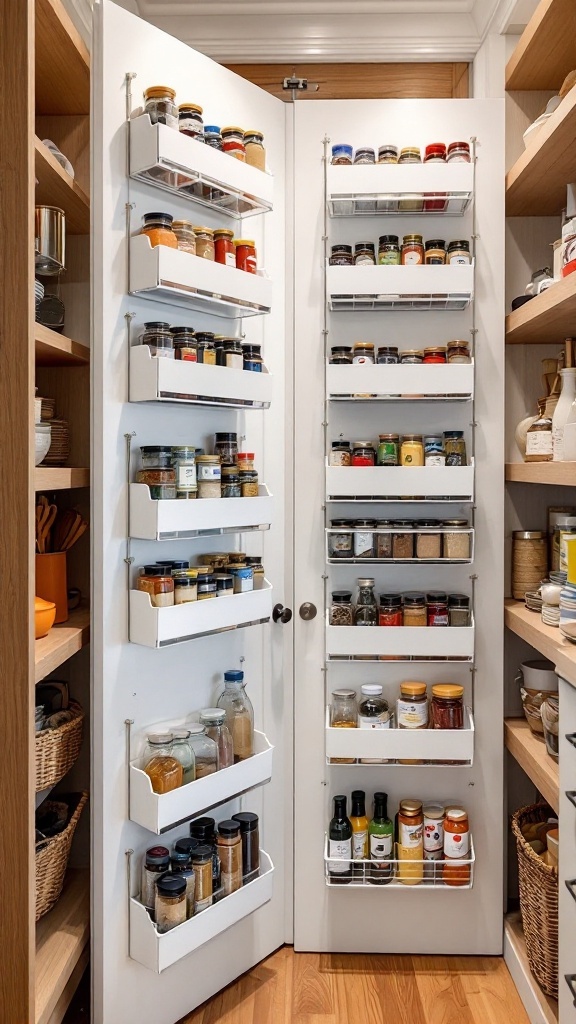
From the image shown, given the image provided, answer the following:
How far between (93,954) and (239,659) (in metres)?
0.74

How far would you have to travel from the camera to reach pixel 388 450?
2.12 m

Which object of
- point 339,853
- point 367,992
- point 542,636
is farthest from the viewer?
point 339,853

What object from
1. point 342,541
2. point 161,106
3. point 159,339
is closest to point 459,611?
point 342,541

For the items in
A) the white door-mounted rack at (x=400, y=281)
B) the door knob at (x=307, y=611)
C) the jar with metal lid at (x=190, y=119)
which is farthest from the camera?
the door knob at (x=307, y=611)

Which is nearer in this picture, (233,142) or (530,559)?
(233,142)

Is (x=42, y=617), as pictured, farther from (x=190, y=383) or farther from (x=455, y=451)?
(x=455, y=451)

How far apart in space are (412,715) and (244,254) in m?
1.26

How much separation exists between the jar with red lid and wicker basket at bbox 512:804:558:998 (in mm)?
1551

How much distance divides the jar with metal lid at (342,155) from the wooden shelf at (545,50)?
496 mm

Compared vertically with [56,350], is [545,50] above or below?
above

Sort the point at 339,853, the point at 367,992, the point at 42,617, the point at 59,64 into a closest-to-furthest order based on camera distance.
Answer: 1. the point at 42,617
2. the point at 59,64
3. the point at 367,992
4. the point at 339,853


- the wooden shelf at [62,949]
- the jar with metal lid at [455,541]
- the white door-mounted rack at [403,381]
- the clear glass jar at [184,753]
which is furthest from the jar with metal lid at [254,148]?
the wooden shelf at [62,949]

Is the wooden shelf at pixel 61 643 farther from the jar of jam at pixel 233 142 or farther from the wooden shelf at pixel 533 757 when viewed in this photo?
the jar of jam at pixel 233 142

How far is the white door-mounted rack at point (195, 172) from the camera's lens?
5.67ft
